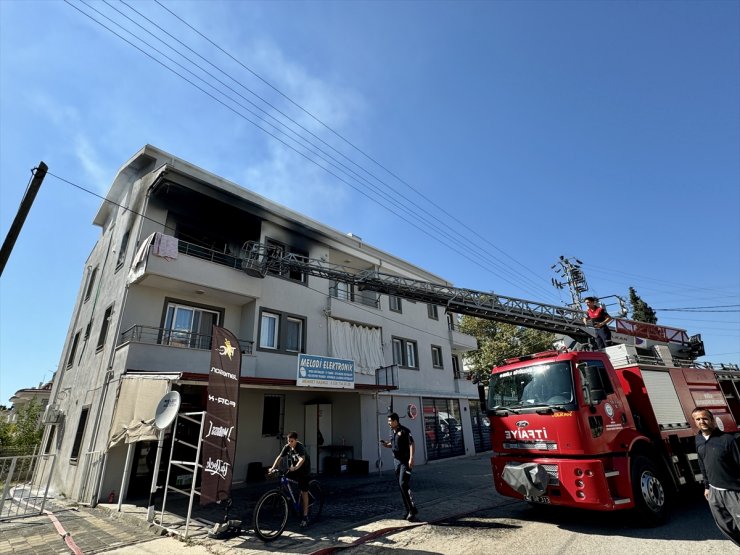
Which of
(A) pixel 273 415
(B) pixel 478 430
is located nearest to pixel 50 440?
(A) pixel 273 415

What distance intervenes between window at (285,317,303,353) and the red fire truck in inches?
383

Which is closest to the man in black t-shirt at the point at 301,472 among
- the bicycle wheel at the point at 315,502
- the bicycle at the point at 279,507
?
the bicycle at the point at 279,507

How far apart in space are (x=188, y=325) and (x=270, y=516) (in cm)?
906

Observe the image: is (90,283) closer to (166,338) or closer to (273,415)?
(166,338)

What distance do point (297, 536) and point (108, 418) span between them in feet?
25.6

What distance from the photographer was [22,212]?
781 centimetres

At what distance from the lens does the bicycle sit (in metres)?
6.38

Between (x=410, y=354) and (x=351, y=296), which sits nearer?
(x=351, y=296)

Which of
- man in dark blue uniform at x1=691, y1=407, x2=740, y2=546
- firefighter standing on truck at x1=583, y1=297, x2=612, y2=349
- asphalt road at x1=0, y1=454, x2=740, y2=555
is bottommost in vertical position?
asphalt road at x1=0, y1=454, x2=740, y2=555

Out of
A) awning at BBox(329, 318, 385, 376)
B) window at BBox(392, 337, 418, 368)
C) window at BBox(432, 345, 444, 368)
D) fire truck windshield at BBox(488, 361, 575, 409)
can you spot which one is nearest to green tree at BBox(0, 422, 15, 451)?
awning at BBox(329, 318, 385, 376)

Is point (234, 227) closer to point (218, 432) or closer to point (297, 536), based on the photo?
point (218, 432)

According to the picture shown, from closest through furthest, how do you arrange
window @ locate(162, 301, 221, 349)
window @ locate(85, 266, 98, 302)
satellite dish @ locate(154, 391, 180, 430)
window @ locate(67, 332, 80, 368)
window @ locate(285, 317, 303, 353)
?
satellite dish @ locate(154, 391, 180, 430) → window @ locate(162, 301, 221, 349) → window @ locate(285, 317, 303, 353) → window @ locate(67, 332, 80, 368) → window @ locate(85, 266, 98, 302)

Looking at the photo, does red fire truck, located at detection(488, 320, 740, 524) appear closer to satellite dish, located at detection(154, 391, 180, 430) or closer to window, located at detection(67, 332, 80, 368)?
satellite dish, located at detection(154, 391, 180, 430)

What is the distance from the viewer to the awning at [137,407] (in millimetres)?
9031
